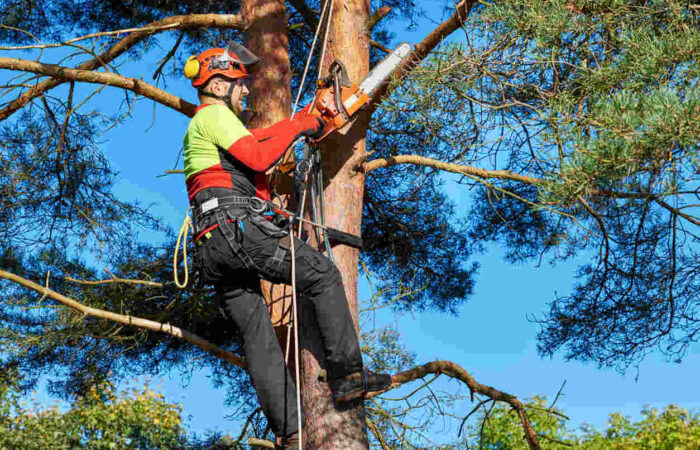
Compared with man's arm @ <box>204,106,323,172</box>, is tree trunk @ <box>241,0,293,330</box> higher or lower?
higher

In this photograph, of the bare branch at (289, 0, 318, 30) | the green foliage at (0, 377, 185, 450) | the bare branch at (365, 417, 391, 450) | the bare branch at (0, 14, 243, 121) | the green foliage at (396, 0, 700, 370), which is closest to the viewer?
the green foliage at (396, 0, 700, 370)

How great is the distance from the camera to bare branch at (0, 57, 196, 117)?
15.5 feet

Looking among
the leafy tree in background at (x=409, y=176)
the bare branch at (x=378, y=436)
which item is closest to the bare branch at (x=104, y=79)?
the leafy tree in background at (x=409, y=176)

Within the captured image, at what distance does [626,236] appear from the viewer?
5.34m

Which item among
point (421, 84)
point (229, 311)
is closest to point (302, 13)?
point (421, 84)

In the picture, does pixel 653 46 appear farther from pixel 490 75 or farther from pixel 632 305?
pixel 632 305

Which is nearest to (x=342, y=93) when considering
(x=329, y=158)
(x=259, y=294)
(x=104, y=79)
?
(x=329, y=158)

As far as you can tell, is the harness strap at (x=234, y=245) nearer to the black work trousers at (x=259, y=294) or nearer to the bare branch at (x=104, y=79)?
the black work trousers at (x=259, y=294)

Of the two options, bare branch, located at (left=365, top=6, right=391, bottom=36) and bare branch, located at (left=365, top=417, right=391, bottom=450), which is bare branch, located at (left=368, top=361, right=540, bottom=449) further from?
bare branch, located at (left=365, top=6, right=391, bottom=36)

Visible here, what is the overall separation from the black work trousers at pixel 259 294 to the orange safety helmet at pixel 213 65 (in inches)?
27.6

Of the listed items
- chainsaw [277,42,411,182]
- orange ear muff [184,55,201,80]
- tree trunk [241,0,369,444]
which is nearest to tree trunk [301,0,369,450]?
tree trunk [241,0,369,444]

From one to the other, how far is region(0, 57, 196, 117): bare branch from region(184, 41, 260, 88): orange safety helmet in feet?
3.82

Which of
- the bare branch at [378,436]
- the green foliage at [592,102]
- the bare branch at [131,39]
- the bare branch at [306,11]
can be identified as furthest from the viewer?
the bare branch at [306,11]

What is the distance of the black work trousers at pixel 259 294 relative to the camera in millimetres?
3395
